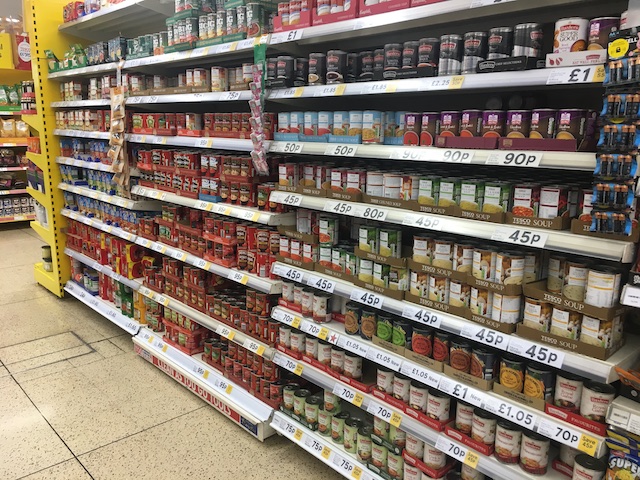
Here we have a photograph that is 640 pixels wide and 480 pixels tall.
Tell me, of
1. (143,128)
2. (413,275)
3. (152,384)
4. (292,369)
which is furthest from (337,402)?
(143,128)

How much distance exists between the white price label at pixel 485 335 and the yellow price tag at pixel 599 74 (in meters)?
0.88

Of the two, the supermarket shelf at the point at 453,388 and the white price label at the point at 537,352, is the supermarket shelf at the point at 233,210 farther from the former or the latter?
the white price label at the point at 537,352

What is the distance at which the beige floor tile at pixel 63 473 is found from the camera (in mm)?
2484

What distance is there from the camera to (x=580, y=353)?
1611mm

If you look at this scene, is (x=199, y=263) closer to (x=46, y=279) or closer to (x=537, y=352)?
(x=537, y=352)

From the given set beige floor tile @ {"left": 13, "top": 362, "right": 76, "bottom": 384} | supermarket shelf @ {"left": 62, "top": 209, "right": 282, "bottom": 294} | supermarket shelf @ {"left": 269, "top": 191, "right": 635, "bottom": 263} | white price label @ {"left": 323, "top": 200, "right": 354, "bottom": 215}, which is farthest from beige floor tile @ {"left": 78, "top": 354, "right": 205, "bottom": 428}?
white price label @ {"left": 323, "top": 200, "right": 354, "bottom": 215}

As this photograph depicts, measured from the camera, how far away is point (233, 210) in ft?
9.43

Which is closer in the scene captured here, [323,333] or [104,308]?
[323,333]

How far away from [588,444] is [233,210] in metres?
2.04

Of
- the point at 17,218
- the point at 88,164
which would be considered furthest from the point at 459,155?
the point at 17,218

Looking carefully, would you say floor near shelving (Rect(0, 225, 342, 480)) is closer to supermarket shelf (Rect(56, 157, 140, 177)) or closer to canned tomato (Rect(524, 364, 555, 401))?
canned tomato (Rect(524, 364, 555, 401))

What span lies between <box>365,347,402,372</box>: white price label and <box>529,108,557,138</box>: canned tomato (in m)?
1.07

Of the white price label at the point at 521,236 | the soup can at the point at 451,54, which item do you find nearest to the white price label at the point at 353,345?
the white price label at the point at 521,236

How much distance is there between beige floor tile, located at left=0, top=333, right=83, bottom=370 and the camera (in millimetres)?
3789
